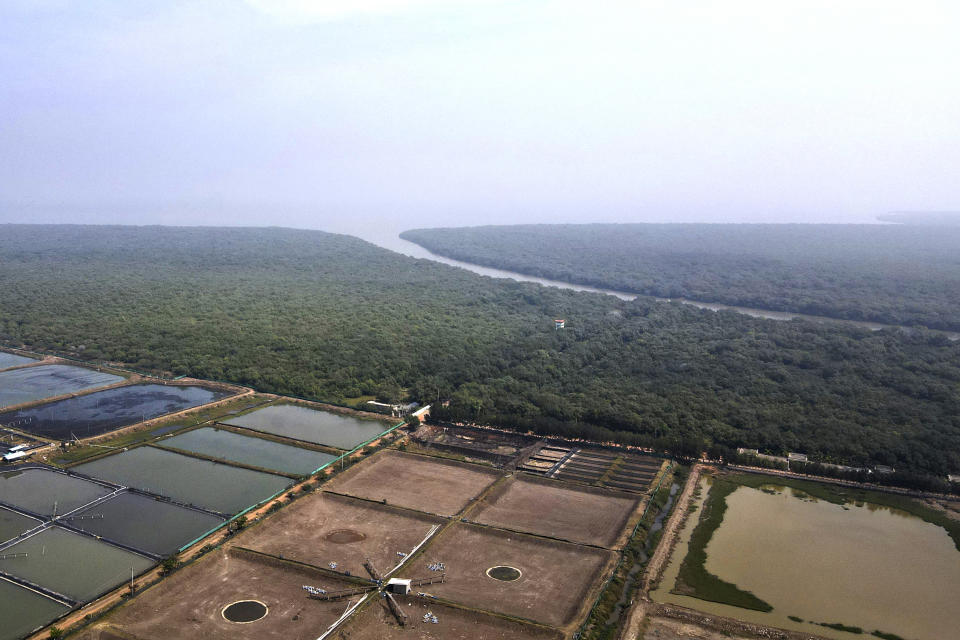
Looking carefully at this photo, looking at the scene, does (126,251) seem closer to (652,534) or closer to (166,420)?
(166,420)

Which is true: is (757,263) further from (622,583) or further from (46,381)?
(46,381)

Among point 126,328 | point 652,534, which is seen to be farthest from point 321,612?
point 126,328

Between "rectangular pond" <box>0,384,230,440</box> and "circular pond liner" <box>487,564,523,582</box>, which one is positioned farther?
"rectangular pond" <box>0,384,230,440</box>

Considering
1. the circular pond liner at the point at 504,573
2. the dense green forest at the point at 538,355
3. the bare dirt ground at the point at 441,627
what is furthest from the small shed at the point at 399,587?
the dense green forest at the point at 538,355

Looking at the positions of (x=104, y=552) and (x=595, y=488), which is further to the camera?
(x=595, y=488)

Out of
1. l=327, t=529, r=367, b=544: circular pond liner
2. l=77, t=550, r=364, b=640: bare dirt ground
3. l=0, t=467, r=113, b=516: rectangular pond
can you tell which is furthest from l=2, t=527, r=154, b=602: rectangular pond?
l=327, t=529, r=367, b=544: circular pond liner

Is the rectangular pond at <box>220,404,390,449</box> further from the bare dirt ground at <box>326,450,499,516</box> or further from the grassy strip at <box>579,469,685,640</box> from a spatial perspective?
the grassy strip at <box>579,469,685,640</box>

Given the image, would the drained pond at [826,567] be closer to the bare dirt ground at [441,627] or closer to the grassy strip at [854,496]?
the grassy strip at [854,496]
